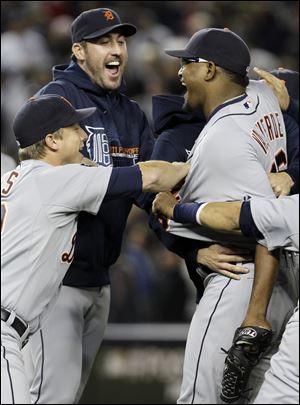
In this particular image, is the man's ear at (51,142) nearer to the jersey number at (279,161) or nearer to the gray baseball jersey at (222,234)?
the gray baseball jersey at (222,234)

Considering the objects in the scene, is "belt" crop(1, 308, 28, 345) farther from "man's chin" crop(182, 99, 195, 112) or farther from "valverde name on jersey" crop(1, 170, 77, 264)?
"man's chin" crop(182, 99, 195, 112)

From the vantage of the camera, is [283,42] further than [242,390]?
Yes

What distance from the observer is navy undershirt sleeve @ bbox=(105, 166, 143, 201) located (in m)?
3.98

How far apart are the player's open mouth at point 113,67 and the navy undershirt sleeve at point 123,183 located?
102 cm

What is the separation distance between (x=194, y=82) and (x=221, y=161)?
1.46 feet

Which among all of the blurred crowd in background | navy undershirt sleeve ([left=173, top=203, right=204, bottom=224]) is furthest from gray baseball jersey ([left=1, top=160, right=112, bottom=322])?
the blurred crowd in background

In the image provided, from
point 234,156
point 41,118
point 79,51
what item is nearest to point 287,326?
point 234,156

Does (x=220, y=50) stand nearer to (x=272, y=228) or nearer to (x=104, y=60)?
(x=104, y=60)

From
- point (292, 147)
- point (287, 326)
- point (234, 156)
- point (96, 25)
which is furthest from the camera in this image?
point (96, 25)

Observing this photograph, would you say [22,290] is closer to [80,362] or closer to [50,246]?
[50,246]

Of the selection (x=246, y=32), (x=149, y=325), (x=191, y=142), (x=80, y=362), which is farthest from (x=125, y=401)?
(x=246, y=32)

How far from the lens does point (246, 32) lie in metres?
10.6

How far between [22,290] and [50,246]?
0.21 metres

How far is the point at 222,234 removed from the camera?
4203mm
